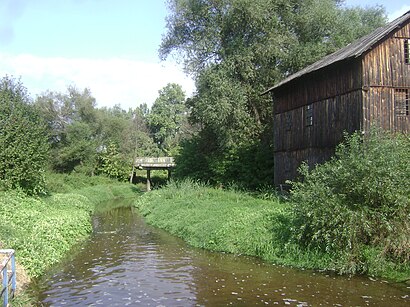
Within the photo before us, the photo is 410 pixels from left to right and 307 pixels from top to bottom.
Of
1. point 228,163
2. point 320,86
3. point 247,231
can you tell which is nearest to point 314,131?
point 320,86

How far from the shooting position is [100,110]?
194 ft

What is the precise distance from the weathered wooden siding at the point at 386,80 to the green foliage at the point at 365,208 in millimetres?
6086

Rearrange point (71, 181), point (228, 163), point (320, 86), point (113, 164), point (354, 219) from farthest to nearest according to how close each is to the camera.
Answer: point (113, 164) → point (71, 181) → point (228, 163) → point (320, 86) → point (354, 219)

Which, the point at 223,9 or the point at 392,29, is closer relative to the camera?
the point at 392,29

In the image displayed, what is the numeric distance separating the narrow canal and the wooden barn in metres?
9.07

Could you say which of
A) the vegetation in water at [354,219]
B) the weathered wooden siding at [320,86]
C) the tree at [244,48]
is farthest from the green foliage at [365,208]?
the tree at [244,48]

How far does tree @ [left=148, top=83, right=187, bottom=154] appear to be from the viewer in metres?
80.5

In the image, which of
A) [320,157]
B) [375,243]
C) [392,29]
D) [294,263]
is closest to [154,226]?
[320,157]

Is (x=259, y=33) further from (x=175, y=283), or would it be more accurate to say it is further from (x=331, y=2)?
(x=175, y=283)

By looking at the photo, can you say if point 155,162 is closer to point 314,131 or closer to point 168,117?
point 314,131

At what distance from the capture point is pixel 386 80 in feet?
65.1

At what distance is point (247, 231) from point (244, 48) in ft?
61.7

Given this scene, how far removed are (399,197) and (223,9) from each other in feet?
78.7

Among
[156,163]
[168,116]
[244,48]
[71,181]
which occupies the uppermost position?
[168,116]
